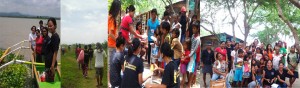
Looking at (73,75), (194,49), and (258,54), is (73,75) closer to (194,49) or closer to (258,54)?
(194,49)

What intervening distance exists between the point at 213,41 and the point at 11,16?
9.98ft

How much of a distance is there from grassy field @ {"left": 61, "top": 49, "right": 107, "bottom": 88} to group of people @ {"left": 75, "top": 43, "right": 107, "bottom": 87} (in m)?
0.04

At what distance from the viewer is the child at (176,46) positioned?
16.4ft

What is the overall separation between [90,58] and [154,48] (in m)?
0.86

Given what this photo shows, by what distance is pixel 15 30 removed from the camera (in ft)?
19.6

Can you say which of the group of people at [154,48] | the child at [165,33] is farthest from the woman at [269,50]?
the child at [165,33]

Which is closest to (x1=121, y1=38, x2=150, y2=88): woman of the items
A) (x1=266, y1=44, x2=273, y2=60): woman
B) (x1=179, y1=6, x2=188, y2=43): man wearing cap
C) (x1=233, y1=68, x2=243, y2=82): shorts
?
(x1=179, y1=6, x2=188, y2=43): man wearing cap

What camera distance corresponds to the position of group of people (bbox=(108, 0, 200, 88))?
443 centimetres

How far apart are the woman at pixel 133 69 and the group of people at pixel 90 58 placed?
310 mm

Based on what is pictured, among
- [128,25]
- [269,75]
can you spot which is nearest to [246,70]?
[269,75]

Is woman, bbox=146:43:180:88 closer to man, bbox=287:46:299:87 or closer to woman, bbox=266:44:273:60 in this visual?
woman, bbox=266:44:273:60

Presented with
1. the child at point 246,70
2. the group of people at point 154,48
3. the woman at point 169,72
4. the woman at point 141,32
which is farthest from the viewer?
the child at point 246,70

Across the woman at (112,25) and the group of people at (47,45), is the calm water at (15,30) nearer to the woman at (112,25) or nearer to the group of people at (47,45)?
the group of people at (47,45)

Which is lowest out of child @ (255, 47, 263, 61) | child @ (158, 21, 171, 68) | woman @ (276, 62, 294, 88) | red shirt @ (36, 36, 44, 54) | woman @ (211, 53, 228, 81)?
woman @ (276, 62, 294, 88)
